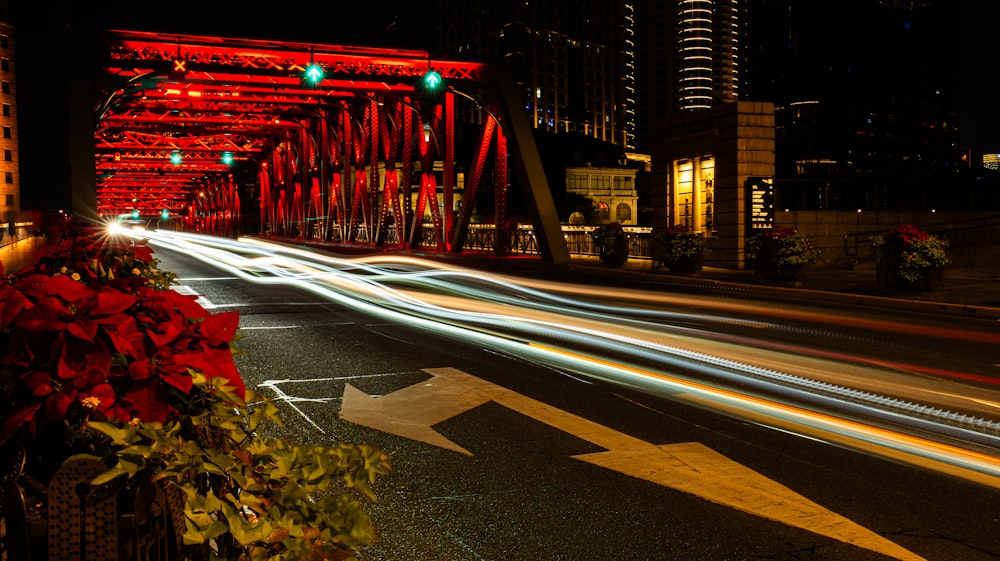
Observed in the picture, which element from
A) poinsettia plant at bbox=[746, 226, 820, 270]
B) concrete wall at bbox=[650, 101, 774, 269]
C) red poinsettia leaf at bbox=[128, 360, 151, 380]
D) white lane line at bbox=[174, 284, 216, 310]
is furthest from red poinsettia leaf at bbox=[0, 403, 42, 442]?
concrete wall at bbox=[650, 101, 774, 269]

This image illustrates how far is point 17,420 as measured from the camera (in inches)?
78.4

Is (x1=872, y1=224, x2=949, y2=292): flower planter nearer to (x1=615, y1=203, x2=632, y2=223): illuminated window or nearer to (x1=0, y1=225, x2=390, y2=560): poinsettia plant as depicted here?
(x1=0, y1=225, x2=390, y2=560): poinsettia plant

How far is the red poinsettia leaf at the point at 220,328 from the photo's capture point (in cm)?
243

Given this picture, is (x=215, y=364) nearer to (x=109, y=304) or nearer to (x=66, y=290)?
(x=109, y=304)

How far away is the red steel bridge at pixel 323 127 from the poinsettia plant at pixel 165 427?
85.8 feet

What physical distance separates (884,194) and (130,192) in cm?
11900

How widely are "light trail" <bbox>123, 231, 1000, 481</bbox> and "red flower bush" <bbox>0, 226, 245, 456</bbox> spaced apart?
5217mm

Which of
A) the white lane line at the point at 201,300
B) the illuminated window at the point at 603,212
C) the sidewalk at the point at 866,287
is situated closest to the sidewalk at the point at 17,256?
the white lane line at the point at 201,300

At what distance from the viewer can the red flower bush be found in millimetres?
2080

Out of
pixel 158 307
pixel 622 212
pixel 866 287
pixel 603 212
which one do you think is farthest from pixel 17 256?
pixel 622 212

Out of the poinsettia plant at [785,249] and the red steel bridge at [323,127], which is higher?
the red steel bridge at [323,127]

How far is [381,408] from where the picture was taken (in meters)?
7.77

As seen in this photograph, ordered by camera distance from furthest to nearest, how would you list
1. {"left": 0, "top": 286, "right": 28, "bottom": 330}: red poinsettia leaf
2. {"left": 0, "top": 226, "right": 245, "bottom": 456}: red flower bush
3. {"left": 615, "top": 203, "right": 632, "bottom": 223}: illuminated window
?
{"left": 615, "top": 203, "right": 632, "bottom": 223}: illuminated window < {"left": 0, "top": 286, "right": 28, "bottom": 330}: red poinsettia leaf < {"left": 0, "top": 226, "right": 245, "bottom": 456}: red flower bush

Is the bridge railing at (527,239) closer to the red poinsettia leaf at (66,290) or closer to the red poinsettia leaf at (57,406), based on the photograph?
the red poinsettia leaf at (66,290)
